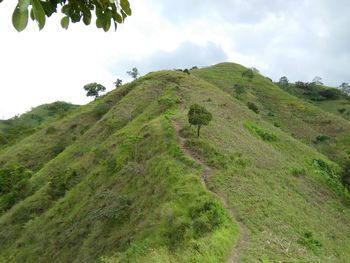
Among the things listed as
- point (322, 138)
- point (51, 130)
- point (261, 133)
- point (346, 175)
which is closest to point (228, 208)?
point (346, 175)

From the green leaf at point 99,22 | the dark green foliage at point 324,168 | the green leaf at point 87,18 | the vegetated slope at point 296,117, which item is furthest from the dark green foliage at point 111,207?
the vegetated slope at point 296,117

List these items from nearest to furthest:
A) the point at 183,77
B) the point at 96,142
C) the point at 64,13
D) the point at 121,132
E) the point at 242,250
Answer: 1. the point at 64,13
2. the point at 242,250
3. the point at 121,132
4. the point at 96,142
5. the point at 183,77

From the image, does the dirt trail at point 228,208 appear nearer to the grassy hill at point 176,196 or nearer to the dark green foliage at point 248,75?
the grassy hill at point 176,196

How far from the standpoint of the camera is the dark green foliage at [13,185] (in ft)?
118

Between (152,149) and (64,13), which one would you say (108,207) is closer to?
(152,149)

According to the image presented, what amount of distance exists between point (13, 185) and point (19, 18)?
4036cm

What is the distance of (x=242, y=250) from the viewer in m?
14.0

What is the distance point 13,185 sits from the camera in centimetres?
3847

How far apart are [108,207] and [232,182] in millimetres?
7953

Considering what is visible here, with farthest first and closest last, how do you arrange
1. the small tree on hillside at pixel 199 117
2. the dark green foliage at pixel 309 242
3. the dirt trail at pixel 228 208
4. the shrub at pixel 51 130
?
the shrub at pixel 51 130 → the small tree on hillside at pixel 199 117 → the dark green foliage at pixel 309 242 → the dirt trail at pixel 228 208

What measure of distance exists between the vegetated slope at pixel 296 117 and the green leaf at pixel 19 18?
4749cm

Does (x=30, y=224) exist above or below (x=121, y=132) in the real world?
below

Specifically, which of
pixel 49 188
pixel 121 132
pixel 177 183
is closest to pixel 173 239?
pixel 177 183

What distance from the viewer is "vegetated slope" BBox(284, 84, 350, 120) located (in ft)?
280
